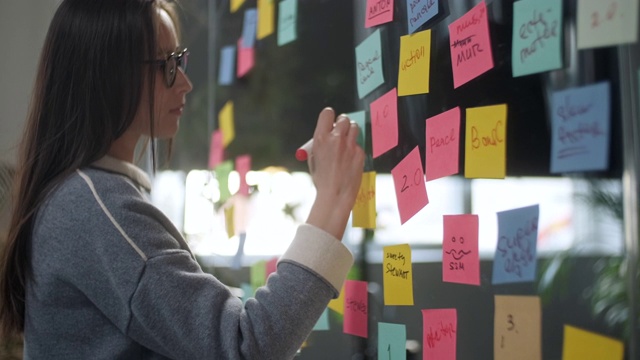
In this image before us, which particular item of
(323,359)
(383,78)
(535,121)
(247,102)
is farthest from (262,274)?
(535,121)

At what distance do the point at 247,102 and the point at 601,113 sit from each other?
3.70 ft

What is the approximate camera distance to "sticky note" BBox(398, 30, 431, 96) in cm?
119

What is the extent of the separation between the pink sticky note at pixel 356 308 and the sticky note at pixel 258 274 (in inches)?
13.2

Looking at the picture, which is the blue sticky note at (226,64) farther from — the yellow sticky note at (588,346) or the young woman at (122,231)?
the yellow sticky note at (588,346)

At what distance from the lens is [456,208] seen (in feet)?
3.67

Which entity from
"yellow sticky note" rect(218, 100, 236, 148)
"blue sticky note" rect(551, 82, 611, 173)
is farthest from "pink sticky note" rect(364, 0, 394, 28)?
"yellow sticky note" rect(218, 100, 236, 148)

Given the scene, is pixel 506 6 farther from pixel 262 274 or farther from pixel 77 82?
pixel 262 274

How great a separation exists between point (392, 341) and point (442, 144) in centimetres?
35

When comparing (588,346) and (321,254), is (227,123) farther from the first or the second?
(588,346)

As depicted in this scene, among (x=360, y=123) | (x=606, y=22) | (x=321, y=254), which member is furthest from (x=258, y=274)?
(x=606, y=22)

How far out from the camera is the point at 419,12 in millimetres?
1216

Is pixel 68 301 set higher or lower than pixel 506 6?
lower

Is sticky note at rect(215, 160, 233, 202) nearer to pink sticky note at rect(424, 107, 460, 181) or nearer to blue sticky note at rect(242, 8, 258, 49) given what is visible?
blue sticky note at rect(242, 8, 258, 49)

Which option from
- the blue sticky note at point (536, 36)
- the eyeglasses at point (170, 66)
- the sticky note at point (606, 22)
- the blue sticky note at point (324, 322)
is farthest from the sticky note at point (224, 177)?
the sticky note at point (606, 22)
